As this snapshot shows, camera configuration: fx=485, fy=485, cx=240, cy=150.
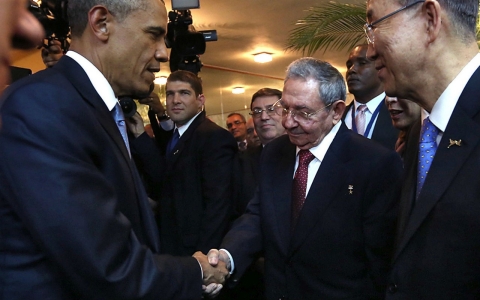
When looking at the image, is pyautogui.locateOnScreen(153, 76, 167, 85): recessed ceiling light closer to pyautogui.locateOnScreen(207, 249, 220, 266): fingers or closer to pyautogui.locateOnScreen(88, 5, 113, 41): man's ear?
pyautogui.locateOnScreen(207, 249, 220, 266): fingers

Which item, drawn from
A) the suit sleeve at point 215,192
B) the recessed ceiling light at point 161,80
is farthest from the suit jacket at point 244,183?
the recessed ceiling light at point 161,80

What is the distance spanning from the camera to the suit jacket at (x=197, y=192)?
3.13 m

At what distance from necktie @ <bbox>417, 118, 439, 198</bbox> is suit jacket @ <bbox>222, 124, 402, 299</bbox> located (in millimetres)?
425

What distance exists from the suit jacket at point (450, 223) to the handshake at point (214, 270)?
0.77m

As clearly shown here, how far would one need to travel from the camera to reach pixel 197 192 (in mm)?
3197

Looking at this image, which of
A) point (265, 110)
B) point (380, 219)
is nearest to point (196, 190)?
point (265, 110)

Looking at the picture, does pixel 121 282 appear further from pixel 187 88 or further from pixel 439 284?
pixel 187 88

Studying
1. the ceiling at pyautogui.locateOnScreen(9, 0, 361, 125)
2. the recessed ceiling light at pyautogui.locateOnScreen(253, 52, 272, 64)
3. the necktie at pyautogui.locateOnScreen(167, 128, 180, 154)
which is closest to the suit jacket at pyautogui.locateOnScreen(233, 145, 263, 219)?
the necktie at pyautogui.locateOnScreen(167, 128, 180, 154)

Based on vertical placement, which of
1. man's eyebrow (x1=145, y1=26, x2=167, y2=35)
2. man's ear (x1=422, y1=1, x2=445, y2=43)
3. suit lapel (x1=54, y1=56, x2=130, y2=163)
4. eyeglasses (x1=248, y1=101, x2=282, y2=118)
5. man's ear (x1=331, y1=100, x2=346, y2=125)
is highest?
man's eyebrow (x1=145, y1=26, x2=167, y2=35)

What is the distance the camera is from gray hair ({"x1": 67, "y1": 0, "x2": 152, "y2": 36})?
1.55 metres

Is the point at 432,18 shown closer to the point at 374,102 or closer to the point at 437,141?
the point at 437,141

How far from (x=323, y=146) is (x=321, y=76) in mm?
320

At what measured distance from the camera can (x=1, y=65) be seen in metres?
0.44

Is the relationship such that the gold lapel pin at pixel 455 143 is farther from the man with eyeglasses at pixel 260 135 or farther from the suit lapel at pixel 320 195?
the man with eyeglasses at pixel 260 135
